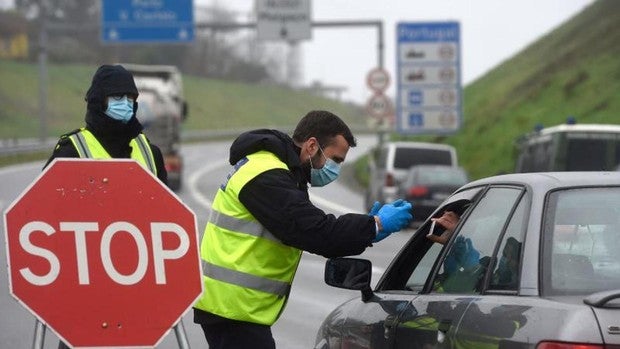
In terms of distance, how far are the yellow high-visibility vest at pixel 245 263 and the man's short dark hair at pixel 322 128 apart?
0.73 feet

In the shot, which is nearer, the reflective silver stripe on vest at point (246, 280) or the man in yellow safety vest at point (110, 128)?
the reflective silver stripe on vest at point (246, 280)

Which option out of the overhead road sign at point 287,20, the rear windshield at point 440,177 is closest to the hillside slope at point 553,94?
the overhead road sign at point 287,20

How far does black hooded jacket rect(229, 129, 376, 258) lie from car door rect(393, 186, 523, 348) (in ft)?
1.17

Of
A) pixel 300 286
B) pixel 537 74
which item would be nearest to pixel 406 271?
pixel 300 286

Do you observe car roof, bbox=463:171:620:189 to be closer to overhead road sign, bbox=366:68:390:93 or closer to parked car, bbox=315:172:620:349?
parked car, bbox=315:172:620:349

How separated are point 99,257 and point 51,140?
64842 millimetres

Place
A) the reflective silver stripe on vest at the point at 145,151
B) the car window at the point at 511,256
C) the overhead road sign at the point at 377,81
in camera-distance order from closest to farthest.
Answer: the car window at the point at 511,256, the reflective silver stripe on vest at the point at 145,151, the overhead road sign at the point at 377,81

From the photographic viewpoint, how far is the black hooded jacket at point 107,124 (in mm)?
7680

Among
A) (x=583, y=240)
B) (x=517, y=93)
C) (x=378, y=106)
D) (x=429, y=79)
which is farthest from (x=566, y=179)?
(x=517, y=93)

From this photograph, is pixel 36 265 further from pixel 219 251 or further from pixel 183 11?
pixel 183 11

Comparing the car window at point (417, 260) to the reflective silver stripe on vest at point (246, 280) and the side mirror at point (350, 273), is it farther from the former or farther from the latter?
the reflective silver stripe on vest at point (246, 280)

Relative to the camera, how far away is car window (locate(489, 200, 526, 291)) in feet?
17.9

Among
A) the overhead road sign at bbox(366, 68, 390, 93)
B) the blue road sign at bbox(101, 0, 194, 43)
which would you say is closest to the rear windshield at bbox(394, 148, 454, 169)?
the overhead road sign at bbox(366, 68, 390, 93)

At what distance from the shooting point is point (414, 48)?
1715 inches
